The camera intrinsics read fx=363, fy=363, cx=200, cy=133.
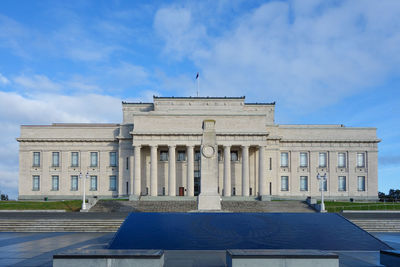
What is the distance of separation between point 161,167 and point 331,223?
4764cm

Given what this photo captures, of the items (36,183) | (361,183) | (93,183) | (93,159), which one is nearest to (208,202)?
(93,183)

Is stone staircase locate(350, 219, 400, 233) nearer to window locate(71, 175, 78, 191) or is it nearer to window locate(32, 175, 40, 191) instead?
window locate(71, 175, 78, 191)

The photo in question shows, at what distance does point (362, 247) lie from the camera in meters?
15.0

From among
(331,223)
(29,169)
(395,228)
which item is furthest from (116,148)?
(331,223)

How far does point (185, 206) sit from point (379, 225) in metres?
23.6

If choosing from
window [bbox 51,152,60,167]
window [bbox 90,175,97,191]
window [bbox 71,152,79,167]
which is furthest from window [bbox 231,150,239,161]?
window [bbox 51,152,60,167]

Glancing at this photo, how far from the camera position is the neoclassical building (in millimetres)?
62406

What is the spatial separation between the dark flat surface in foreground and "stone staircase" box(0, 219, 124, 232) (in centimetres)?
1340

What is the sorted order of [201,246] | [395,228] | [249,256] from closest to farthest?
[249,256] → [201,246] → [395,228]

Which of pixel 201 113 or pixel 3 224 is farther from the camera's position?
pixel 201 113

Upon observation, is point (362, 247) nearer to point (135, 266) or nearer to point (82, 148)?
point (135, 266)

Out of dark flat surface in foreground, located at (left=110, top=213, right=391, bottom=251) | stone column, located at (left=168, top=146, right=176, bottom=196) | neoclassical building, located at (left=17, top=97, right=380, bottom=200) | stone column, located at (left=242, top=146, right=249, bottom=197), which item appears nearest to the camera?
dark flat surface in foreground, located at (left=110, top=213, right=391, bottom=251)

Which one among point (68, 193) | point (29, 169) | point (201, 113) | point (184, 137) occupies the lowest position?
point (68, 193)

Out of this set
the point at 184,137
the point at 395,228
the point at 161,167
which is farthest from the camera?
the point at 161,167
